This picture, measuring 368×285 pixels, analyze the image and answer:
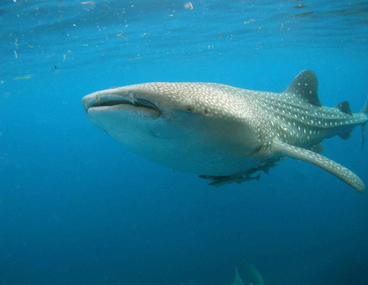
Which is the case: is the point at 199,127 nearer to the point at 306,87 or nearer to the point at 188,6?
the point at 306,87

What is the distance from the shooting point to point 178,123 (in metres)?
2.65

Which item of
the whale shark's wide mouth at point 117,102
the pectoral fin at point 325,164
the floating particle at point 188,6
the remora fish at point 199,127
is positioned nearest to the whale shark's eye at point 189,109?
the remora fish at point 199,127

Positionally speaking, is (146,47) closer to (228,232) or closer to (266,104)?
(228,232)

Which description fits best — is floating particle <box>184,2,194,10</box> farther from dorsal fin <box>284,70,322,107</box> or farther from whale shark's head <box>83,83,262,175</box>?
whale shark's head <box>83,83,262,175</box>

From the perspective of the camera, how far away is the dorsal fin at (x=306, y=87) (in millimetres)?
6109

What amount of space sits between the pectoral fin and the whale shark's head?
0.53 m

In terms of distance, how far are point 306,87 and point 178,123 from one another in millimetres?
4660

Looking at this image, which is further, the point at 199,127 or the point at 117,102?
the point at 199,127

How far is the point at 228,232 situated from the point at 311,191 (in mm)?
6060

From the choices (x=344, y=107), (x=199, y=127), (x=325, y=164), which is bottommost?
(x=344, y=107)

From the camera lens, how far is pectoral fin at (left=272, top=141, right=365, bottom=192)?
3592 millimetres

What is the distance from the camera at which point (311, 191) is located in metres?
14.6

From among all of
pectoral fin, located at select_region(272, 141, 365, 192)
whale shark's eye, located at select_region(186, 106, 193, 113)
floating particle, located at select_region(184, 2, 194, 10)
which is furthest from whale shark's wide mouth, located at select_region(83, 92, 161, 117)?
floating particle, located at select_region(184, 2, 194, 10)

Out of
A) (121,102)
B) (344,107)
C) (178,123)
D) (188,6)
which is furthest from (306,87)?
(188,6)
